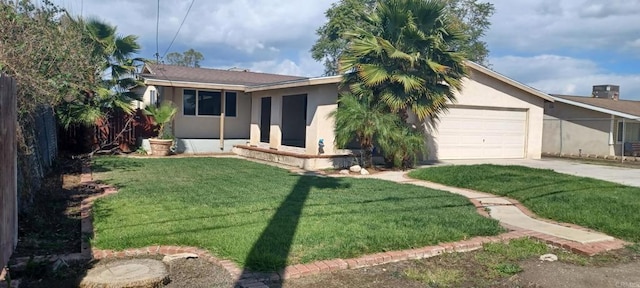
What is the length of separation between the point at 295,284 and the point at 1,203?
2.40 m

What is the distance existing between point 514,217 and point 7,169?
678 centimetres

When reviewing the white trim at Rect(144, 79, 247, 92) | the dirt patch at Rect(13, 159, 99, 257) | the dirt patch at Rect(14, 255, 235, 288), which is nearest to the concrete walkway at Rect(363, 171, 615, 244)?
the dirt patch at Rect(14, 255, 235, 288)

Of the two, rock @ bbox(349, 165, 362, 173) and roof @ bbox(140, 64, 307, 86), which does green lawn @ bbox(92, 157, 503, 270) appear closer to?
rock @ bbox(349, 165, 362, 173)

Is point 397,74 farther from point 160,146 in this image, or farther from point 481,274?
point 160,146

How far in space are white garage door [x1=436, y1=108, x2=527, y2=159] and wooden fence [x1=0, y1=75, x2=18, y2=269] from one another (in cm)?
1433

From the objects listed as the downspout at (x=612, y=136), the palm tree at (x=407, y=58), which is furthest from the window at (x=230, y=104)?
the downspout at (x=612, y=136)

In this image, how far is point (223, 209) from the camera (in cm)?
691

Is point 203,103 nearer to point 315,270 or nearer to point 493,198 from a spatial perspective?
point 493,198

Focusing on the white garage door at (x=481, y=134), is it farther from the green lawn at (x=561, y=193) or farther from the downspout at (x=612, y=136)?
the downspout at (x=612, y=136)

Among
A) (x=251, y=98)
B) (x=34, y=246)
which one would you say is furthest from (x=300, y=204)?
(x=251, y=98)

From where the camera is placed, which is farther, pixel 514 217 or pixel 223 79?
pixel 223 79

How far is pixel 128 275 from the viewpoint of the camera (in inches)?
162

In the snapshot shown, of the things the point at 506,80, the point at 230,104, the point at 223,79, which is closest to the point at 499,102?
the point at 506,80

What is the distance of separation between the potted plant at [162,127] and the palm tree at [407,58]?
21.7ft
